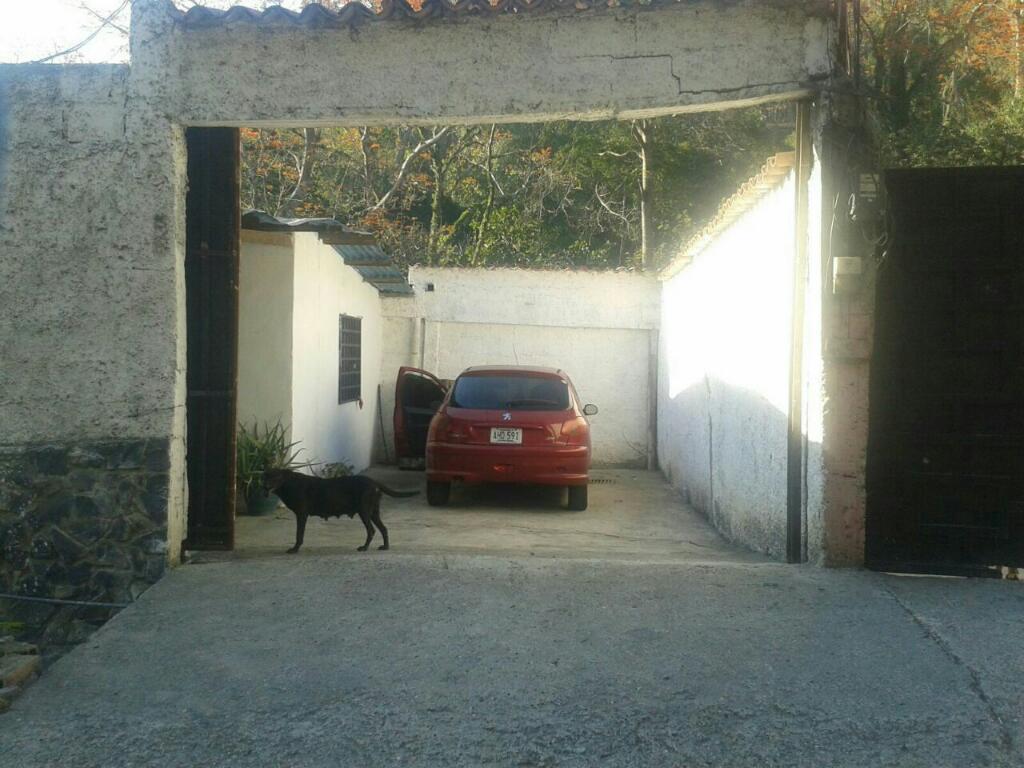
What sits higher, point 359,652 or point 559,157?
point 559,157

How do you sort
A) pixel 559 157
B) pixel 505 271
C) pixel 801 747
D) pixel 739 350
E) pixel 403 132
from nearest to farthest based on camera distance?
pixel 801 747, pixel 739 350, pixel 505 271, pixel 403 132, pixel 559 157

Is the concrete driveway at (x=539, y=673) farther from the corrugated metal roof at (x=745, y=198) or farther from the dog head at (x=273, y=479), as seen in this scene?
the corrugated metal roof at (x=745, y=198)

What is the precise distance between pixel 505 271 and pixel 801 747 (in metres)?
12.0

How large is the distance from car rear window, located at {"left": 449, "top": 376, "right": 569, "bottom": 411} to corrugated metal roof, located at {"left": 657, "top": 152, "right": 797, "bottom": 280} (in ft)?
7.25

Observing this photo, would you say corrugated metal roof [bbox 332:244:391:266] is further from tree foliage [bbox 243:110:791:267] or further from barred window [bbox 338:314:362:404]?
tree foliage [bbox 243:110:791:267]

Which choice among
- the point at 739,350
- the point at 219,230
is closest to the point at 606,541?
the point at 739,350

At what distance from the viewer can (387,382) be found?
52.1ft

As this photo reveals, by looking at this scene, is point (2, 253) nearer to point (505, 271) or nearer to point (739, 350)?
point (739, 350)

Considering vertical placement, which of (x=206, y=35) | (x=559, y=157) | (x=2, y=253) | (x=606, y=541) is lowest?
(x=606, y=541)

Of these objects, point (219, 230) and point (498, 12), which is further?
point (219, 230)

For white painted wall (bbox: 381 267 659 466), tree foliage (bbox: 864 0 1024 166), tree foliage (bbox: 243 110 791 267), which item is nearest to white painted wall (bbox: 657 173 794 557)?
white painted wall (bbox: 381 267 659 466)

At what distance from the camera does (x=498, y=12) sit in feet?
20.7

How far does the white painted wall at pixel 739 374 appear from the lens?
7.09 m

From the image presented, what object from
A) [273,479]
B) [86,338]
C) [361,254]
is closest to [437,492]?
[361,254]
